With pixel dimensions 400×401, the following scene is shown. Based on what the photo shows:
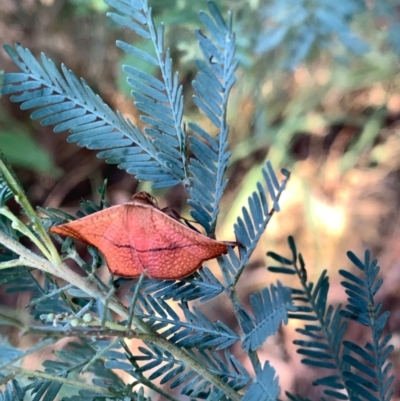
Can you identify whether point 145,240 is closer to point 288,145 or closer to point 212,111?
point 212,111

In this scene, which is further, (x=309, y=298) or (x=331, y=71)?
(x=331, y=71)

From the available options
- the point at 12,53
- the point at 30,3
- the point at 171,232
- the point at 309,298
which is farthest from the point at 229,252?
the point at 30,3

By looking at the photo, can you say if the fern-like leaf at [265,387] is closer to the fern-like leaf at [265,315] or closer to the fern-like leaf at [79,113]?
the fern-like leaf at [265,315]

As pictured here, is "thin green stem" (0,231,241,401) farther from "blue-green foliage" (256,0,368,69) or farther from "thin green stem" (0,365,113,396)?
"blue-green foliage" (256,0,368,69)

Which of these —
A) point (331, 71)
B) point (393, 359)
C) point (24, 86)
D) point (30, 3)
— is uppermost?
point (30, 3)

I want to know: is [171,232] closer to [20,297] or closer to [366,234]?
[366,234]

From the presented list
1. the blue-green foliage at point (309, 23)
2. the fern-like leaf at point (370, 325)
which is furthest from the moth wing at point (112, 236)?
the blue-green foliage at point (309, 23)
